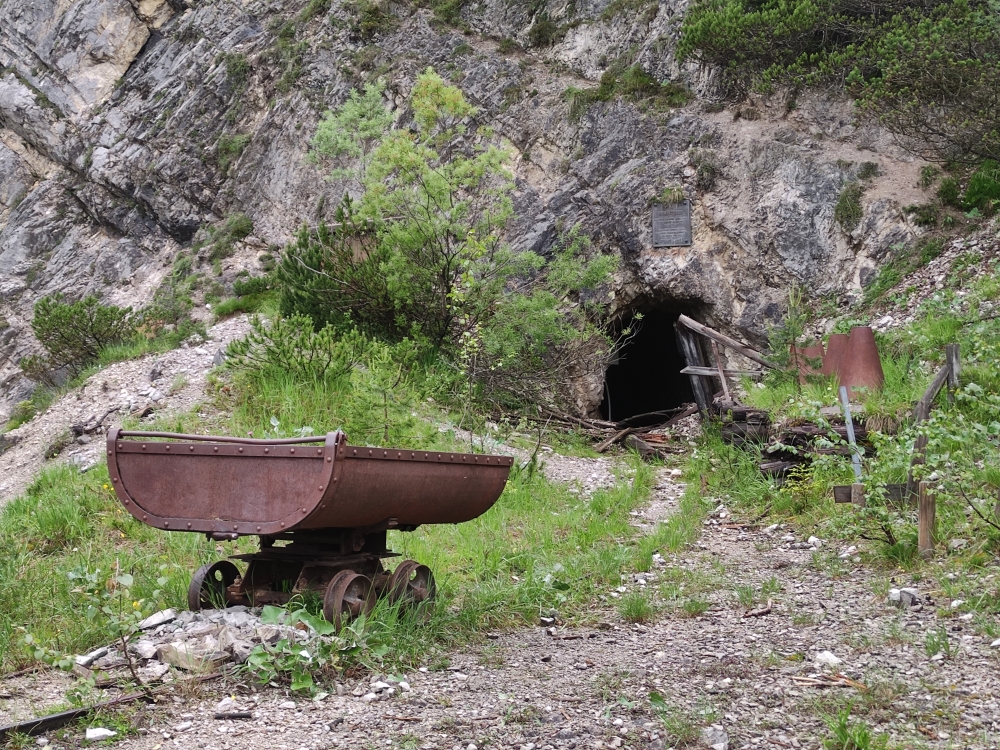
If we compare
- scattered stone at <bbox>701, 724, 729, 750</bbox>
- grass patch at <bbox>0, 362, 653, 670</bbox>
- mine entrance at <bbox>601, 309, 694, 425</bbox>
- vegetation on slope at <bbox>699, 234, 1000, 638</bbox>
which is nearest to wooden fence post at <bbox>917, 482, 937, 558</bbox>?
vegetation on slope at <bbox>699, 234, 1000, 638</bbox>

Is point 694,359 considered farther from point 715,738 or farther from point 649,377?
→ point 715,738

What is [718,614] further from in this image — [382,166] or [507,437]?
[382,166]

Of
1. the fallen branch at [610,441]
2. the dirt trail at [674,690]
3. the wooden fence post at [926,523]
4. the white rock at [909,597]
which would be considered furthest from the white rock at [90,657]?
the fallen branch at [610,441]

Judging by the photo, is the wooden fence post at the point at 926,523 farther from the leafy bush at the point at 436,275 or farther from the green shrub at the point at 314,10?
the green shrub at the point at 314,10

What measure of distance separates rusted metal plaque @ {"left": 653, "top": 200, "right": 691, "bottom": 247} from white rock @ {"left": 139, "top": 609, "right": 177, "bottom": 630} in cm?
1071

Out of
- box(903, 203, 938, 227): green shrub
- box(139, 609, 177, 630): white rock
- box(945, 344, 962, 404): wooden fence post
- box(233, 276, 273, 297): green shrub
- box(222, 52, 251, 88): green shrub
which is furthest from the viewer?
box(222, 52, 251, 88): green shrub

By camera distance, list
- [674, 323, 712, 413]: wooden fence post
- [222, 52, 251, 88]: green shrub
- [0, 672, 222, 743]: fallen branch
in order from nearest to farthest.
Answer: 1. [0, 672, 222, 743]: fallen branch
2. [674, 323, 712, 413]: wooden fence post
3. [222, 52, 251, 88]: green shrub

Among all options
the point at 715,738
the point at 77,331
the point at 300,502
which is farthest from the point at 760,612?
the point at 77,331

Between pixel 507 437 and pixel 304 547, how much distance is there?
589 cm

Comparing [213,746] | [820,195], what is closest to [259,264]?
[820,195]

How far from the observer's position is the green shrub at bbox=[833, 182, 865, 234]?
40.1 feet

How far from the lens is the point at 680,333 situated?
13.1m

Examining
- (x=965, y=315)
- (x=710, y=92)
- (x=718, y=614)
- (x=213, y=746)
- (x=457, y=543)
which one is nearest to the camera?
(x=213, y=746)

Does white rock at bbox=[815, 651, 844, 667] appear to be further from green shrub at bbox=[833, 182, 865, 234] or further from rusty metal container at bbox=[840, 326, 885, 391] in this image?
green shrub at bbox=[833, 182, 865, 234]
